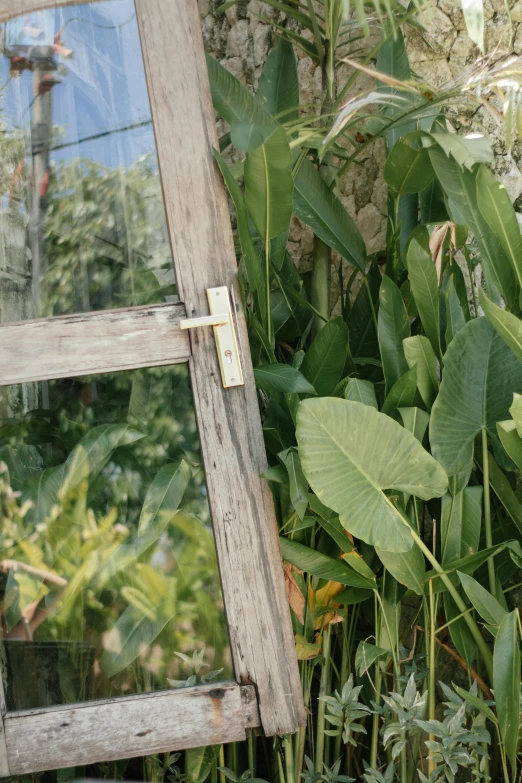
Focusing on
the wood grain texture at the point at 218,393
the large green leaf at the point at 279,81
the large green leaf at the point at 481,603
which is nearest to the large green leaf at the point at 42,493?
the wood grain texture at the point at 218,393

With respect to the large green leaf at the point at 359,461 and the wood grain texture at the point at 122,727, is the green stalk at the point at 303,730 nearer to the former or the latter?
the wood grain texture at the point at 122,727

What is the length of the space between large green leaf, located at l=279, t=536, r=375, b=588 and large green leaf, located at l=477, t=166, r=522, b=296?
0.63 meters

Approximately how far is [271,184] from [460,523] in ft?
2.39

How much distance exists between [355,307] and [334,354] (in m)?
0.31

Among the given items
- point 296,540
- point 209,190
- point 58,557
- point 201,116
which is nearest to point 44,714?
point 58,557

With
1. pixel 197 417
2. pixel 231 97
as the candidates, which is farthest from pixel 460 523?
pixel 231 97

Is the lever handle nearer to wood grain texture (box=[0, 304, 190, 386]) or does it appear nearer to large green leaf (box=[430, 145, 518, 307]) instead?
wood grain texture (box=[0, 304, 190, 386])

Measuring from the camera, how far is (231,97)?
1.50m

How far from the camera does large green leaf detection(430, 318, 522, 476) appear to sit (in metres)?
1.32

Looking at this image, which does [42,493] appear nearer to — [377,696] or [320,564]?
[320,564]

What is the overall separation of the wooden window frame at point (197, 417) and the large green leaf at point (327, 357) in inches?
6.0

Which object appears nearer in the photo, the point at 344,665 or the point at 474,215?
the point at 474,215

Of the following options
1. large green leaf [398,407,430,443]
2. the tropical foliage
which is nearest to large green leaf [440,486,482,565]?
the tropical foliage

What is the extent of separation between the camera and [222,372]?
131cm
